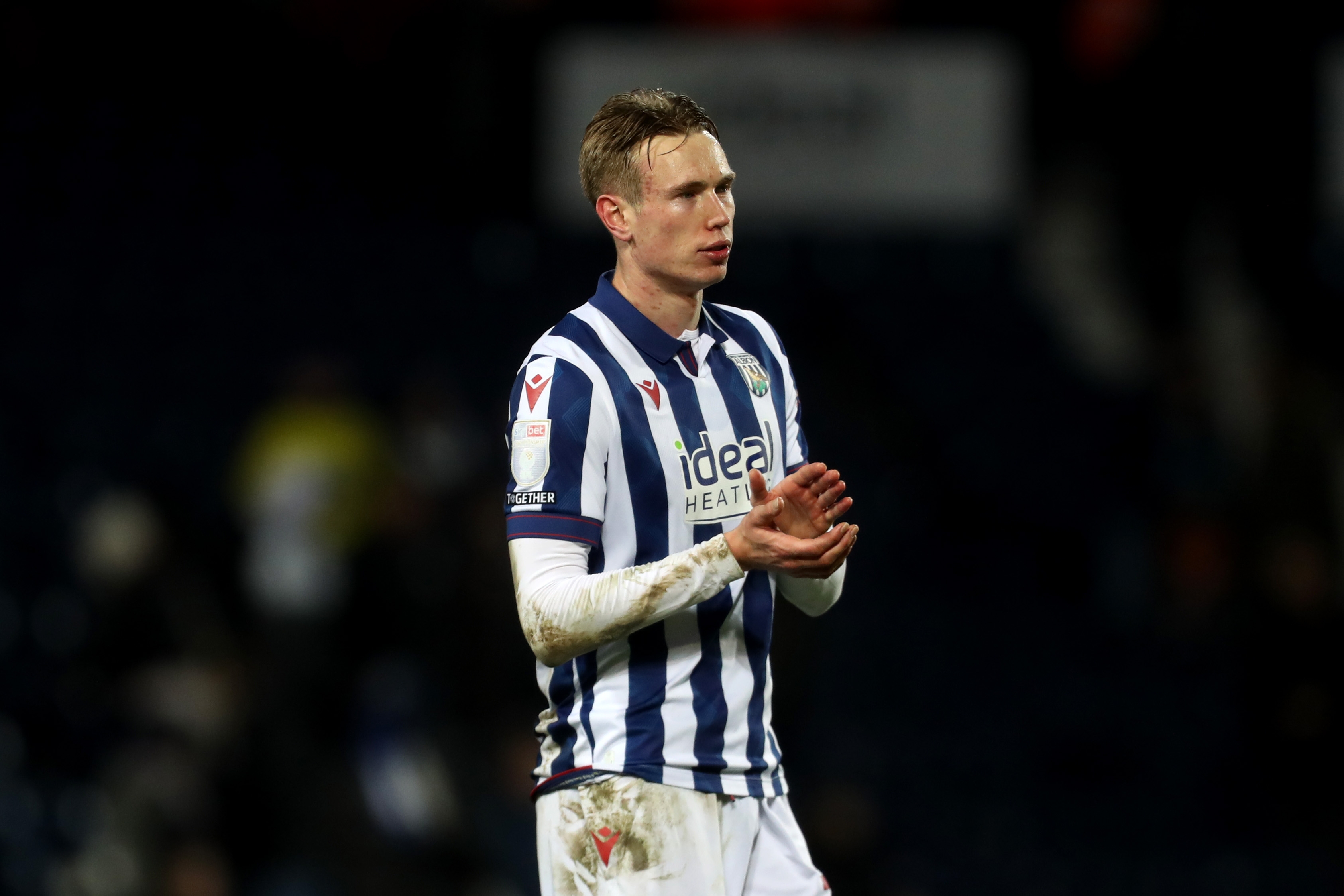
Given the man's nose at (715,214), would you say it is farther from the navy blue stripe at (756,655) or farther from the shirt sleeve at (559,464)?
the navy blue stripe at (756,655)

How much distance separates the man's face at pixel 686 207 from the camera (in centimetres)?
342

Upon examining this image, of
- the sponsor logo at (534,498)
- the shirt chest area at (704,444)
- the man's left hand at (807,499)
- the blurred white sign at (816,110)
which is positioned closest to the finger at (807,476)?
the man's left hand at (807,499)

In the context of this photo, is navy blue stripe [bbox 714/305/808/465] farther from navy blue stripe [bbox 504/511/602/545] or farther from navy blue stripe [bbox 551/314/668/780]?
navy blue stripe [bbox 504/511/602/545]

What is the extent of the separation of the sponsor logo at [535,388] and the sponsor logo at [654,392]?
19 centimetres

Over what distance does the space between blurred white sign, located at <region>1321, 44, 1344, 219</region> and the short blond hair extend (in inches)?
381

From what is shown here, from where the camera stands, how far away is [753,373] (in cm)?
367

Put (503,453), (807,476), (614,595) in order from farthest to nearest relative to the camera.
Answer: (503,453) → (614,595) → (807,476)

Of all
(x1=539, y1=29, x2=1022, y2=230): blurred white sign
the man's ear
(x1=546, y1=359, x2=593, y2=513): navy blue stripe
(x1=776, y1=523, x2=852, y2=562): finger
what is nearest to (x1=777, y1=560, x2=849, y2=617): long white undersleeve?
(x1=776, y1=523, x2=852, y2=562): finger

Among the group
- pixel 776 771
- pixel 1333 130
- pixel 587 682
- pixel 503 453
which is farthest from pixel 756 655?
pixel 1333 130

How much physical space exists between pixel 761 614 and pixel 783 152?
859 centimetres

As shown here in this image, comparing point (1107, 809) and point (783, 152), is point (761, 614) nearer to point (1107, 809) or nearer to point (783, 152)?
point (1107, 809)

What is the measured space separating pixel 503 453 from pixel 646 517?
5.90 m

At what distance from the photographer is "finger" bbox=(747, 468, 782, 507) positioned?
3.13m

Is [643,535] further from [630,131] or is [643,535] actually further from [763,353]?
[630,131]
